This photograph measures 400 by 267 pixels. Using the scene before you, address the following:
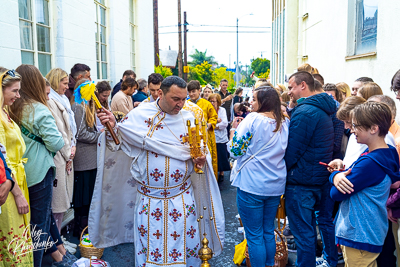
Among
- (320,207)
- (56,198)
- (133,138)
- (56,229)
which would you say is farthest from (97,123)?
(320,207)

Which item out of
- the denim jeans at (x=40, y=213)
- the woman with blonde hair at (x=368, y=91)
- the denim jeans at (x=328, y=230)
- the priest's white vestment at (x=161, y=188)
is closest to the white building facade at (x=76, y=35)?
the denim jeans at (x=40, y=213)

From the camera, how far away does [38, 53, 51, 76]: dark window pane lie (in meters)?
6.54

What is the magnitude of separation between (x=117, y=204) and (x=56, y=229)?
3.33 feet

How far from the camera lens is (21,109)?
3.44 meters

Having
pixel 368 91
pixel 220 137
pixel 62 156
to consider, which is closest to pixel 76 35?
pixel 220 137

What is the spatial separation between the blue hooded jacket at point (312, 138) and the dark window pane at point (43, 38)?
4.93 metres

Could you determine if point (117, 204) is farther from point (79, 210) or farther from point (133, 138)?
point (79, 210)

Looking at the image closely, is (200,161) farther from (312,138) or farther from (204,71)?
(204,71)

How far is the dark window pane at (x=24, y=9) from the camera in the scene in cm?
589

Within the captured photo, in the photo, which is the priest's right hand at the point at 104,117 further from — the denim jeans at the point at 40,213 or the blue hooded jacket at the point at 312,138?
the blue hooded jacket at the point at 312,138

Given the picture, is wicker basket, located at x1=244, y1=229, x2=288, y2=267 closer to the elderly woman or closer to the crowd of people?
the crowd of people

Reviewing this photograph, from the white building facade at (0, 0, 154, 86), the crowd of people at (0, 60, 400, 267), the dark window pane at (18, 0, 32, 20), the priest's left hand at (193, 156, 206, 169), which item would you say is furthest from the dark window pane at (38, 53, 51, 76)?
the priest's left hand at (193, 156, 206, 169)

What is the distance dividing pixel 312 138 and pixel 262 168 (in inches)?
21.3

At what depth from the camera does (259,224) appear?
3611 millimetres
